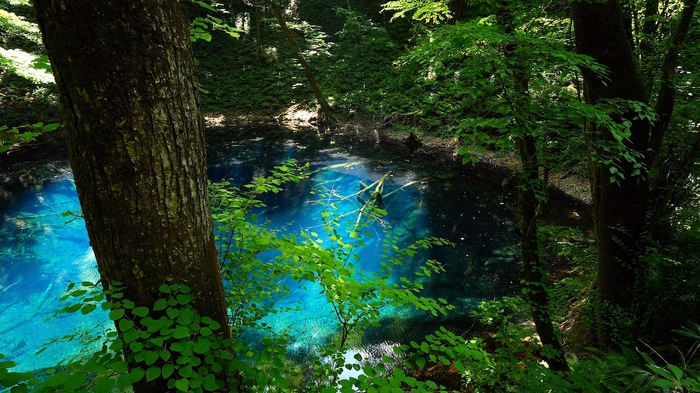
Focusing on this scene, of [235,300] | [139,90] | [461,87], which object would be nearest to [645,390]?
[461,87]

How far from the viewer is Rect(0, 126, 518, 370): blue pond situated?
507 centimetres

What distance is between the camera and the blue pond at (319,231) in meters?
5.07

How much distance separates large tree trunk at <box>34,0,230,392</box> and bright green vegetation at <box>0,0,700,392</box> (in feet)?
0.42

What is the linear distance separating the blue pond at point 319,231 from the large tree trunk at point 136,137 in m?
1.47

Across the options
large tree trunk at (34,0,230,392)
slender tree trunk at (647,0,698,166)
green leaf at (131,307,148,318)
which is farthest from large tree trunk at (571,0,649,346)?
green leaf at (131,307,148,318)

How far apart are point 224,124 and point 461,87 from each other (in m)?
15.4

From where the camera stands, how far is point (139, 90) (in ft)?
4.14

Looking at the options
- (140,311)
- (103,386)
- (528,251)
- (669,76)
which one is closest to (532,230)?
(528,251)

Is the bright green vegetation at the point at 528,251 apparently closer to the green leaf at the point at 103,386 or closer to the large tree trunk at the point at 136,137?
the green leaf at the point at 103,386

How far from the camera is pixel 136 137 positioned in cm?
129

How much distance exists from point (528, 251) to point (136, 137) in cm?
287

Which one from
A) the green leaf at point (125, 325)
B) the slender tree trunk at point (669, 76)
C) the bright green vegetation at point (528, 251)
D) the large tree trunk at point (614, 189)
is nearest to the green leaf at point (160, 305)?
the bright green vegetation at point (528, 251)

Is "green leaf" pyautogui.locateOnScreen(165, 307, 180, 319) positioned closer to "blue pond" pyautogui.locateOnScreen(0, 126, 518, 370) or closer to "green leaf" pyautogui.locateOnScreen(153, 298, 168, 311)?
"green leaf" pyautogui.locateOnScreen(153, 298, 168, 311)

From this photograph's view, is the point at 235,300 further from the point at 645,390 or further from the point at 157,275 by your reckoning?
the point at 645,390
